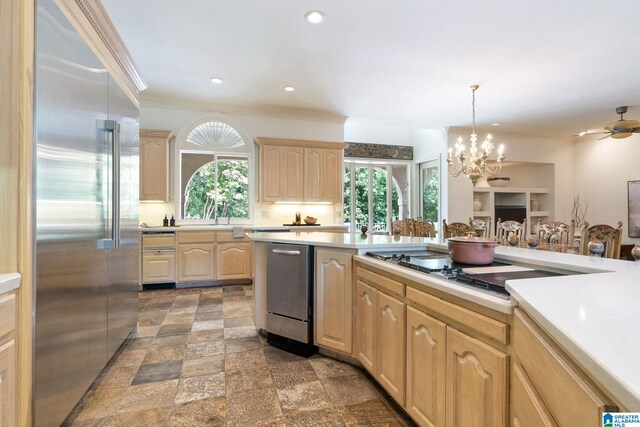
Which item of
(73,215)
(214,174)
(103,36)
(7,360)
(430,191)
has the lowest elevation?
(7,360)

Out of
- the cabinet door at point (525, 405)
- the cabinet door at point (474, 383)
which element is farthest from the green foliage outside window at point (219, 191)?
the cabinet door at point (525, 405)

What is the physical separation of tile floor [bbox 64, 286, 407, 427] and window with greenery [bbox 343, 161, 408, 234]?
4.63 meters

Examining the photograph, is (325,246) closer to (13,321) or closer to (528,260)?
(528,260)

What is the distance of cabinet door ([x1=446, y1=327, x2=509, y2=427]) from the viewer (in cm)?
108

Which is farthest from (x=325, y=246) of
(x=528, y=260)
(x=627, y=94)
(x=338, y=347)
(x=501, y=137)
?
(x=501, y=137)

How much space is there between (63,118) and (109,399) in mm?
1641

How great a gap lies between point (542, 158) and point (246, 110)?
6325 mm

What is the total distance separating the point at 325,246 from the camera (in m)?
2.40

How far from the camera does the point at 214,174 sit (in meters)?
5.35

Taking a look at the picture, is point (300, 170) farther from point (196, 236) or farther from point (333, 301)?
point (333, 301)

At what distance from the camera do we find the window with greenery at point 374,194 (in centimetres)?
721

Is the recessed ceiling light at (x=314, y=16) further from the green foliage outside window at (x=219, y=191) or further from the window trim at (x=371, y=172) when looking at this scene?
the window trim at (x=371, y=172)

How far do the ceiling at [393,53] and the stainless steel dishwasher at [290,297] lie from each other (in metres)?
2.06

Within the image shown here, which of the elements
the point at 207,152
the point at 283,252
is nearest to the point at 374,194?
the point at 207,152
